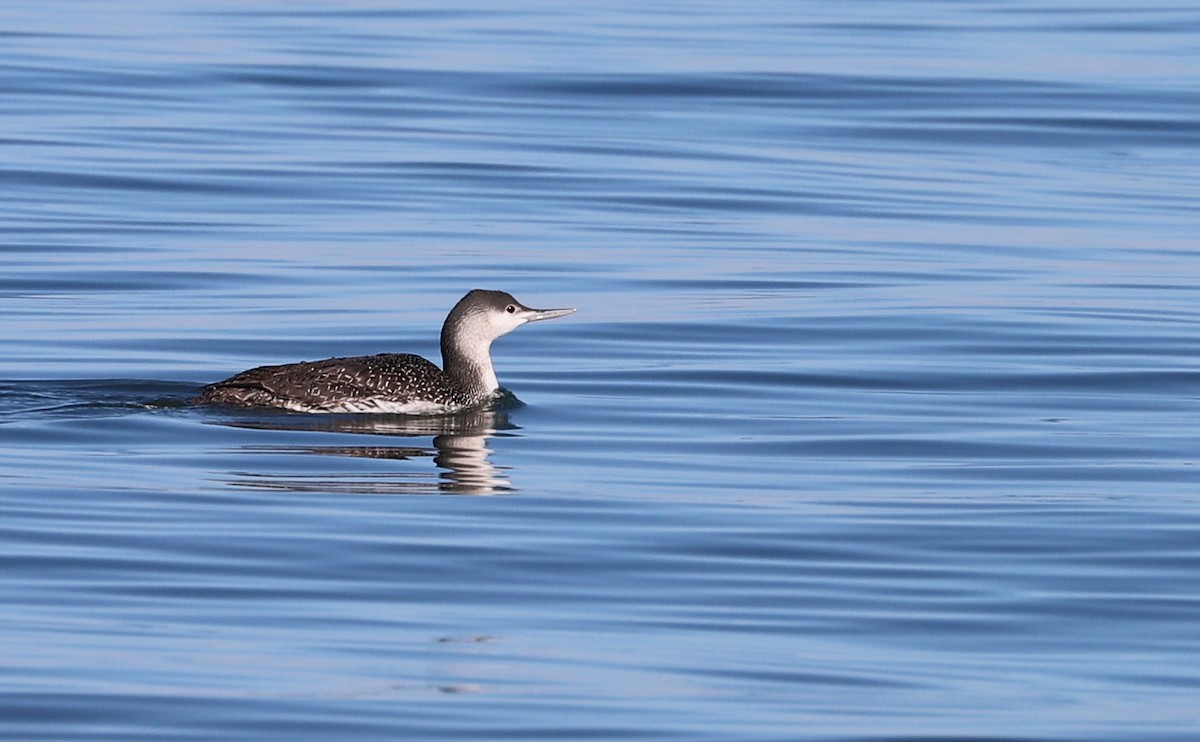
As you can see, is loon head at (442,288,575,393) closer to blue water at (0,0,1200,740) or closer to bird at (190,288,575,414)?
bird at (190,288,575,414)

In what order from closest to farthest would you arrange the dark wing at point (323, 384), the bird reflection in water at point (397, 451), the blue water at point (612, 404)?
the blue water at point (612, 404)
the bird reflection in water at point (397, 451)
the dark wing at point (323, 384)

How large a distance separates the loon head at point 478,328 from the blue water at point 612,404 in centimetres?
40

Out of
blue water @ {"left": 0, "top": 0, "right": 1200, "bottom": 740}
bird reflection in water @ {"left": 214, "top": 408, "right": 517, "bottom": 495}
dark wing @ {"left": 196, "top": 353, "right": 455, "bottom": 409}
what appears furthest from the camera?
dark wing @ {"left": 196, "top": 353, "right": 455, "bottom": 409}

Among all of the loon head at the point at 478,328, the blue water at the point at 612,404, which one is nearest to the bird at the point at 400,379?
the loon head at the point at 478,328

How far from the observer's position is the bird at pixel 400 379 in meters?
13.2

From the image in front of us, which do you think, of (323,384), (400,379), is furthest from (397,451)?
(400,379)

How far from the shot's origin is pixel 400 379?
13602 millimetres

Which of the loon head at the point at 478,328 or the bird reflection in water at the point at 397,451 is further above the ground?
the loon head at the point at 478,328

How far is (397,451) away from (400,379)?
1.01 m

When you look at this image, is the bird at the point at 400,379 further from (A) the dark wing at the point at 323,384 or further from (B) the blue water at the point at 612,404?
(B) the blue water at the point at 612,404

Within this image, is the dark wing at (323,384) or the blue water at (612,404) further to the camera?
the dark wing at (323,384)

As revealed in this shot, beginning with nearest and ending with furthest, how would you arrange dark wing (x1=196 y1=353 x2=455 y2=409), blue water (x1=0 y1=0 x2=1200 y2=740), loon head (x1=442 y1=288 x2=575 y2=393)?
blue water (x1=0 y1=0 x2=1200 y2=740)
dark wing (x1=196 y1=353 x2=455 y2=409)
loon head (x1=442 y1=288 x2=575 y2=393)

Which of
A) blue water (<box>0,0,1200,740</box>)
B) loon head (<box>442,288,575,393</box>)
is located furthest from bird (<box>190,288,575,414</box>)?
blue water (<box>0,0,1200,740</box>)

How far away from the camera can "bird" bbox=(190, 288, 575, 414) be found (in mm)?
13203
